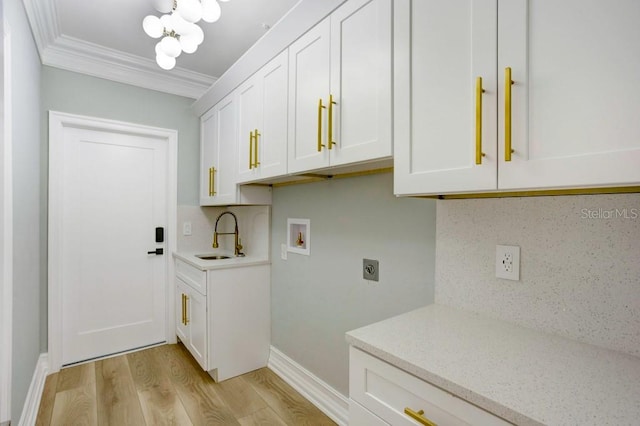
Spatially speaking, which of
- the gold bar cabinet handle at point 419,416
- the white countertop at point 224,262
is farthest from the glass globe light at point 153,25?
the gold bar cabinet handle at point 419,416

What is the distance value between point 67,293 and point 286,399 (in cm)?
203

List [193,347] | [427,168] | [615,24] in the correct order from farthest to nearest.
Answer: [193,347] → [427,168] → [615,24]

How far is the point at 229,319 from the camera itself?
238cm

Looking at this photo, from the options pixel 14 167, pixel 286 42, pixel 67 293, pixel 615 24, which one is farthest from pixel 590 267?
pixel 67 293

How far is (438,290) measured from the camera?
141 cm

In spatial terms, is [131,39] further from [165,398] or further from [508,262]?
[508,262]

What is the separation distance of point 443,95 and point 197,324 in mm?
2338

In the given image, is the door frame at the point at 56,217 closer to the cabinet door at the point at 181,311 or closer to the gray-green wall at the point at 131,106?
the gray-green wall at the point at 131,106

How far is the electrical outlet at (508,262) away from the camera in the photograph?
1152 mm

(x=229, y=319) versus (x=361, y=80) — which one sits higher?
(x=361, y=80)

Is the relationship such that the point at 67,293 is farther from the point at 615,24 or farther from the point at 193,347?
the point at 615,24

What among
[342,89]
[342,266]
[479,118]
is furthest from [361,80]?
[342,266]

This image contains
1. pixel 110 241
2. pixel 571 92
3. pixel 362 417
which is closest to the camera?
pixel 571 92

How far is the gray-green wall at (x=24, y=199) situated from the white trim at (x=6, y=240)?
0.08m
